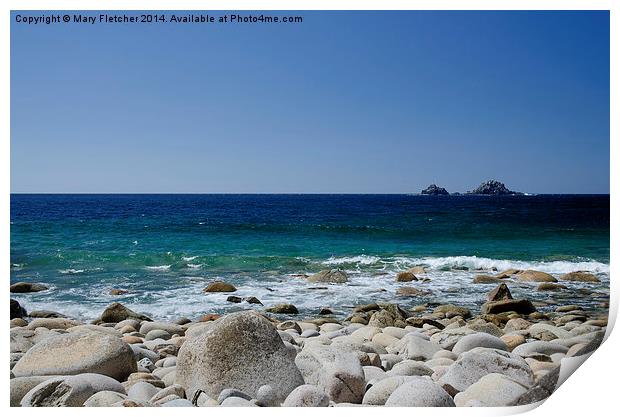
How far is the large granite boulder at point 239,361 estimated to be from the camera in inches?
120

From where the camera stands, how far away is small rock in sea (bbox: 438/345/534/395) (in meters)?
3.16

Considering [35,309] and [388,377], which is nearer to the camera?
[388,377]

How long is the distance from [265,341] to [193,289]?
12.5 ft

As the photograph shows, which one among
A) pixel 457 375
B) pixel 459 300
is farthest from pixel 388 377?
pixel 459 300

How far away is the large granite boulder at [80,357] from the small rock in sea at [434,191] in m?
3.46

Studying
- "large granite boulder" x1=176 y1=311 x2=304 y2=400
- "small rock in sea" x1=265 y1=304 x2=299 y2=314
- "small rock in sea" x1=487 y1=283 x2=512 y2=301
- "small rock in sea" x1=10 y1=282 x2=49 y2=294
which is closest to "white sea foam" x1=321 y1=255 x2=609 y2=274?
"small rock in sea" x1=487 y1=283 x2=512 y2=301

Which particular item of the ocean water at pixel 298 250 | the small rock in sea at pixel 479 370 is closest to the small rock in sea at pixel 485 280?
the ocean water at pixel 298 250

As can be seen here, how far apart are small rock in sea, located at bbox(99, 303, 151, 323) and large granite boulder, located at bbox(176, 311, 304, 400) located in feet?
7.88

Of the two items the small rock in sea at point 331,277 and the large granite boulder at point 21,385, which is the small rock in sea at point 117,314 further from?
the small rock in sea at point 331,277

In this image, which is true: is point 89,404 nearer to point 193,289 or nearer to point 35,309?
point 35,309

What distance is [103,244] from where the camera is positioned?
33.8 feet

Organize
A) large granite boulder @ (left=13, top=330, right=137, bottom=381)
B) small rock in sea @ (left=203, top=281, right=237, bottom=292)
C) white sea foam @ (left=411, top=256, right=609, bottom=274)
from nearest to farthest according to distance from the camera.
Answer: large granite boulder @ (left=13, top=330, right=137, bottom=381), small rock in sea @ (left=203, top=281, right=237, bottom=292), white sea foam @ (left=411, top=256, right=609, bottom=274)

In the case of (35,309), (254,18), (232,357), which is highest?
(254,18)

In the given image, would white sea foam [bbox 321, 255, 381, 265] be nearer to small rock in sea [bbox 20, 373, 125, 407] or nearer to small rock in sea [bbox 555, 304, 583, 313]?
small rock in sea [bbox 555, 304, 583, 313]
